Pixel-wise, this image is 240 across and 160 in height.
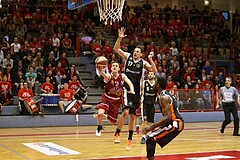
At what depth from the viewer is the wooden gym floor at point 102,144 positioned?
30.1ft

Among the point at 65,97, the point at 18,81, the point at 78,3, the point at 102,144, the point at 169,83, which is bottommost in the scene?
the point at 102,144

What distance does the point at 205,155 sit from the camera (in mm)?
9320

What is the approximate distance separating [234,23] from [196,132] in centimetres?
1787

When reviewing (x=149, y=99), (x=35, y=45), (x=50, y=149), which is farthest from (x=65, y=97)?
(x=50, y=149)

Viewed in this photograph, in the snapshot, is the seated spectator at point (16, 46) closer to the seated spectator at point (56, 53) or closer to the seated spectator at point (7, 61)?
the seated spectator at point (7, 61)

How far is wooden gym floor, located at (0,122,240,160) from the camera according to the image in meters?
9.17

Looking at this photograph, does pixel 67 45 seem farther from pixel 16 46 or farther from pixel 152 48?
pixel 152 48

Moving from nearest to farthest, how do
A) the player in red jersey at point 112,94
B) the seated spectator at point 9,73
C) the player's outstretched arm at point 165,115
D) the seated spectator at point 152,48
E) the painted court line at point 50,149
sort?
the player's outstretched arm at point 165,115 < the painted court line at point 50,149 < the player in red jersey at point 112,94 < the seated spectator at point 9,73 < the seated spectator at point 152,48

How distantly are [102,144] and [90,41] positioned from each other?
1118 centimetres

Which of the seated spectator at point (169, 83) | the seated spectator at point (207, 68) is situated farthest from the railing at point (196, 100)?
the seated spectator at point (207, 68)

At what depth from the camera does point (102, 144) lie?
35.9ft

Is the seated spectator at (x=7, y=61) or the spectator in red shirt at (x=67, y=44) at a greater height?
the spectator in red shirt at (x=67, y=44)

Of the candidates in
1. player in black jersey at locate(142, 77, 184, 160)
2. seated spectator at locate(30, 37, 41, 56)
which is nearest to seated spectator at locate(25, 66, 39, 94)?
seated spectator at locate(30, 37, 41, 56)

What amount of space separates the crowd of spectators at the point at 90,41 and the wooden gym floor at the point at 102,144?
3768mm
